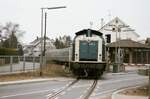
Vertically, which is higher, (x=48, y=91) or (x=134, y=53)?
(x=134, y=53)

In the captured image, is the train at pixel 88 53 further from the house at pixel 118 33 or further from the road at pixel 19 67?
the house at pixel 118 33

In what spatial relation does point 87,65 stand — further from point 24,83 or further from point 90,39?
point 24,83

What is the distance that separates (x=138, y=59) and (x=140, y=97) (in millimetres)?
61511

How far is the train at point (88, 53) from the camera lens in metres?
35.7

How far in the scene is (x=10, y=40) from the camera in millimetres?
113562

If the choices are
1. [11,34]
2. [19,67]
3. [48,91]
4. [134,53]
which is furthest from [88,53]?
[11,34]

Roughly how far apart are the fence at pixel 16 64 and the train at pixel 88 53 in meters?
4.73

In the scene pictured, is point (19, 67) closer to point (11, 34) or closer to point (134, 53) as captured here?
point (134, 53)

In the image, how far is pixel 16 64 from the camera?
36.6 metres

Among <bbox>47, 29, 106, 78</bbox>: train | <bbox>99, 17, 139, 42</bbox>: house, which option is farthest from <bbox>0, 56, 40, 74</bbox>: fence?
<bbox>99, 17, 139, 42</bbox>: house

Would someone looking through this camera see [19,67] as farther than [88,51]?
Yes

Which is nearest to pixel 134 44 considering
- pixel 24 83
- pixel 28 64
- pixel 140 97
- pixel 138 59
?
pixel 138 59

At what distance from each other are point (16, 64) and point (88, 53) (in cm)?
644

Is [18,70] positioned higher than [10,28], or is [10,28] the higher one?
[10,28]
